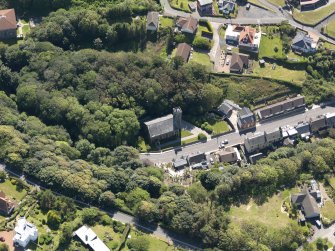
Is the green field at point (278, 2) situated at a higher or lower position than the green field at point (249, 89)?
higher

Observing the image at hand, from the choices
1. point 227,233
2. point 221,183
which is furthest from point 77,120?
point 227,233

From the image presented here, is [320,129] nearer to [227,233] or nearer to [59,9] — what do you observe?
[227,233]

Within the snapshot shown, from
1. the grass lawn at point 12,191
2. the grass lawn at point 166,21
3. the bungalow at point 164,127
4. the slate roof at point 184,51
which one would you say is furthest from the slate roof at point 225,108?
the grass lawn at point 12,191

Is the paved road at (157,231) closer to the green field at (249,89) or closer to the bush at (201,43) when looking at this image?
the green field at (249,89)

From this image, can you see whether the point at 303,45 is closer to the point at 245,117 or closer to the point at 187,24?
the point at 245,117

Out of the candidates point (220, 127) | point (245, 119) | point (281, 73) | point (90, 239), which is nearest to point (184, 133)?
point (220, 127)

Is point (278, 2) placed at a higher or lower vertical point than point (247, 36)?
higher
